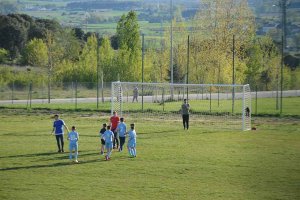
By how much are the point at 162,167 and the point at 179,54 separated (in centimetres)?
4196

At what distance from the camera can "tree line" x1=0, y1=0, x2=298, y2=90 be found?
55.3 meters

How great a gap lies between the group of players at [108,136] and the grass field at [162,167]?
479 mm

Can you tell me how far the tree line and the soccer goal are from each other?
206 cm

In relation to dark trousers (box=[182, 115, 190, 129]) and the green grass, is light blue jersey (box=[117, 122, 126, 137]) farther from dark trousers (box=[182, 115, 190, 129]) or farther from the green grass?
Result: the green grass

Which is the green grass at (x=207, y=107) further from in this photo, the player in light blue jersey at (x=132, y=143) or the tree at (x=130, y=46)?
the player in light blue jersey at (x=132, y=143)

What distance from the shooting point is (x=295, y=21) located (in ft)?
21.9

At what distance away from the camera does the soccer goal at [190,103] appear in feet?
131

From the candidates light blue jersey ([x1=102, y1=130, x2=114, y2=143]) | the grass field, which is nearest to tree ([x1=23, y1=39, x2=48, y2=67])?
the grass field

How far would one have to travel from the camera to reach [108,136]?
81.1 ft

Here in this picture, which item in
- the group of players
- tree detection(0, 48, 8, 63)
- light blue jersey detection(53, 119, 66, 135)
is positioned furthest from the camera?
tree detection(0, 48, 8, 63)

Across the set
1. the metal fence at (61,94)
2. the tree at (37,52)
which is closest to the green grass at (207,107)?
the metal fence at (61,94)

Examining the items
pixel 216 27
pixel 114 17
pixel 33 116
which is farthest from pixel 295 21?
pixel 114 17

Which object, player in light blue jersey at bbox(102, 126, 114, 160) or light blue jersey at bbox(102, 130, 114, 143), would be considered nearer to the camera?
player in light blue jersey at bbox(102, 126, 114, 160)

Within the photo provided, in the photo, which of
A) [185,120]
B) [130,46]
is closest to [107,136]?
[185,120]
